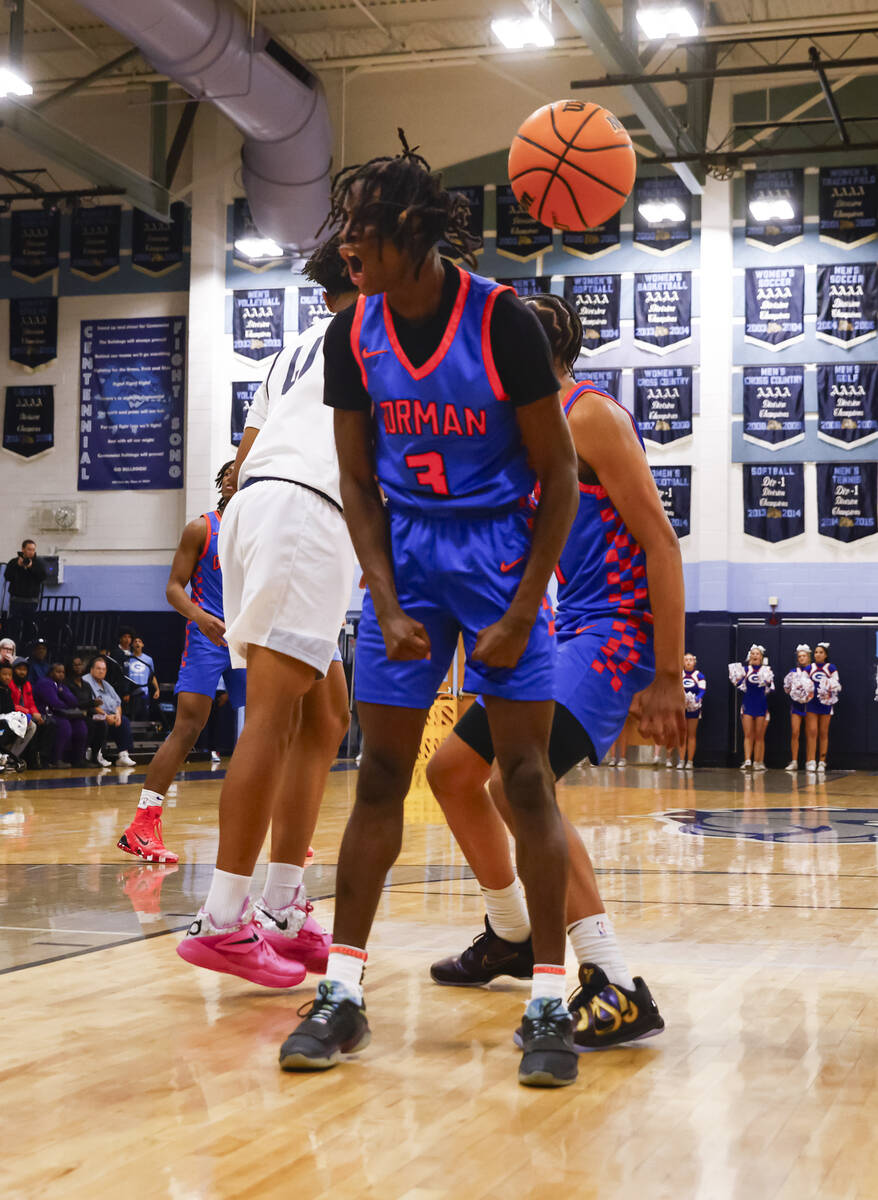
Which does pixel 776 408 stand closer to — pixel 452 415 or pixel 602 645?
pixel 602 645

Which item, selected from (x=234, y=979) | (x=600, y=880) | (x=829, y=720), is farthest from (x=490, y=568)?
(x=829, y=720)

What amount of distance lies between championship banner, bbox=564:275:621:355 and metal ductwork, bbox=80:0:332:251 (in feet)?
11.8

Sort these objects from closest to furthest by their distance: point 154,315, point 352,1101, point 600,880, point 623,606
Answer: point 352,1101 → point 623,606 → point 600,880 → point 154,315

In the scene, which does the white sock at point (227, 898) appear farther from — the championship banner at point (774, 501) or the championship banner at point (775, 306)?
the championship banner at point (775, 306)

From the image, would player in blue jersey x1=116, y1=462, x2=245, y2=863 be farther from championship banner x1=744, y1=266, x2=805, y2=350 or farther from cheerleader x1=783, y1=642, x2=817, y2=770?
championship banner x1=744, y1=266, x2=805, y2=350

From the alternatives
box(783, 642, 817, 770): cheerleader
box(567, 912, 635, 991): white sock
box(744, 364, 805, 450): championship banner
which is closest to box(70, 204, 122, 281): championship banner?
box(744, 364, 805, 450): championship banner

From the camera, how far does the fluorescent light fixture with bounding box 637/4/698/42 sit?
13000 mm

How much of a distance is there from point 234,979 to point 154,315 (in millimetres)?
17204

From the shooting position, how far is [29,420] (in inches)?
771

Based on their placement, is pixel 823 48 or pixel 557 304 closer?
pixel 557 304

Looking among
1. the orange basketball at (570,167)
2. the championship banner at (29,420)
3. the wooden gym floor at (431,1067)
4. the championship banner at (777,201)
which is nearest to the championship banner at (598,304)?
the championship banner at (777,201)

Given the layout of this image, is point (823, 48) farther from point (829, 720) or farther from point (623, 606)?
point (623, 606)

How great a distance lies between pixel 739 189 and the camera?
1797 cm

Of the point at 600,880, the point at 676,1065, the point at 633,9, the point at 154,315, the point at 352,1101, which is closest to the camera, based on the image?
the point at 352,1101
